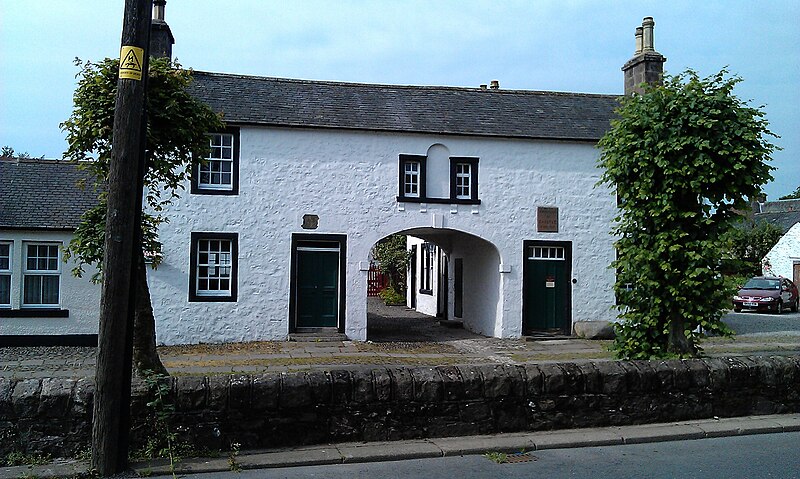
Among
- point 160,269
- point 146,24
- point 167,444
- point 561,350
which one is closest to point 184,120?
point 146,24

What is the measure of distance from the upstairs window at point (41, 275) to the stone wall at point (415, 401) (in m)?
11.9

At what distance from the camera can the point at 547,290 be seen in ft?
67.4

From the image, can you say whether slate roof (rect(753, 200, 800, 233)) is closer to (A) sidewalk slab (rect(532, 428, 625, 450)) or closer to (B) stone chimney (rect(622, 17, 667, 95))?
(B) stone chimney (rect(622, 17, 667, 95))

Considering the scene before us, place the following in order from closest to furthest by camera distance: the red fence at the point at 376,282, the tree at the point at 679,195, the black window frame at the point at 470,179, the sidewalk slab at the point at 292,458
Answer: the sidewalk slab at the point at 292,458 → the tree at the point at 679,195 → the black window frame at the point at 470,179 → the red fence at the point at 376,282

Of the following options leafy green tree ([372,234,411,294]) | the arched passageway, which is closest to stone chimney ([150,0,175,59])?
the arched passageway

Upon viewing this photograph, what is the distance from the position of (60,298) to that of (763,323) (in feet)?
72.5

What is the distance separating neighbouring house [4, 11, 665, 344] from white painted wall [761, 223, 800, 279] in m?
27.2

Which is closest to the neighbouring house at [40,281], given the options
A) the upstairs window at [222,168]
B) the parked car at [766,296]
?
the upstairs window at [222,168]

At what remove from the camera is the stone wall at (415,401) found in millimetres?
7137

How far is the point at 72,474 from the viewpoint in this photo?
6672 mm

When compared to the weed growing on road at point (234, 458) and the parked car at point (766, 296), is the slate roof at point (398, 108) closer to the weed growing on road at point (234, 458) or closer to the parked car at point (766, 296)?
the weed growing on road at point (234, 458)

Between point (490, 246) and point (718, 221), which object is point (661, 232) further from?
point (490, 246)

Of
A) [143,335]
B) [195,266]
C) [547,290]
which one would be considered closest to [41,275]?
[195,266]

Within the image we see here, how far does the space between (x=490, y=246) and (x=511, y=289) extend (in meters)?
1.48
